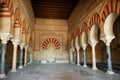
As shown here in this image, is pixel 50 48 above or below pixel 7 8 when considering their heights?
below

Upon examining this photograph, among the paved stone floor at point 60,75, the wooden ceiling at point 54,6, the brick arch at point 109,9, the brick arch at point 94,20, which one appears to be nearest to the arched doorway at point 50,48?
the wooden ceiling at point 54,6

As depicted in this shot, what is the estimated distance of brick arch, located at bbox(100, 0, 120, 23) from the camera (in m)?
3.92

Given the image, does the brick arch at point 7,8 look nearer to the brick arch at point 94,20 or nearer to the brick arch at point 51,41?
the brick arch at point 94,20

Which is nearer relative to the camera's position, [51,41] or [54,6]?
[54,6]

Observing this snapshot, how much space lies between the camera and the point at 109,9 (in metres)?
4.34

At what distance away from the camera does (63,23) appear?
39.6ft

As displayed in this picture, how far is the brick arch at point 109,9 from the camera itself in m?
3.92

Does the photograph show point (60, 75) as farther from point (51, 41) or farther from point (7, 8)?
point (51, 41)

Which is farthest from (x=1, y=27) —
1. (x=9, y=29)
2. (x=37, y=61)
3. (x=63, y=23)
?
(x=63, y=23)

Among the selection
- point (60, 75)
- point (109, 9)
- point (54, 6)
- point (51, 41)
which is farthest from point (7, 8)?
point (51, 41)

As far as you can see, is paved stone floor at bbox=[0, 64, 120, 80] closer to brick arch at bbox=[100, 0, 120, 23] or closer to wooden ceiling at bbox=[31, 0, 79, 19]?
brick arch at bbox=[100, 0, 120, 23]

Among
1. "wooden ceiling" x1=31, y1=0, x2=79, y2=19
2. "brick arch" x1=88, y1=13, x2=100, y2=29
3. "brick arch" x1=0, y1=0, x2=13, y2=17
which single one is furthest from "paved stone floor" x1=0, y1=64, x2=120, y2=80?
"wooden ceiling" x1=31, y1=0, x2=79, y2=19

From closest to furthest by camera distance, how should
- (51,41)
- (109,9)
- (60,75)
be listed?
(60,75), (109,9), (51,41)

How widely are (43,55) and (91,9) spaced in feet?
21.8
